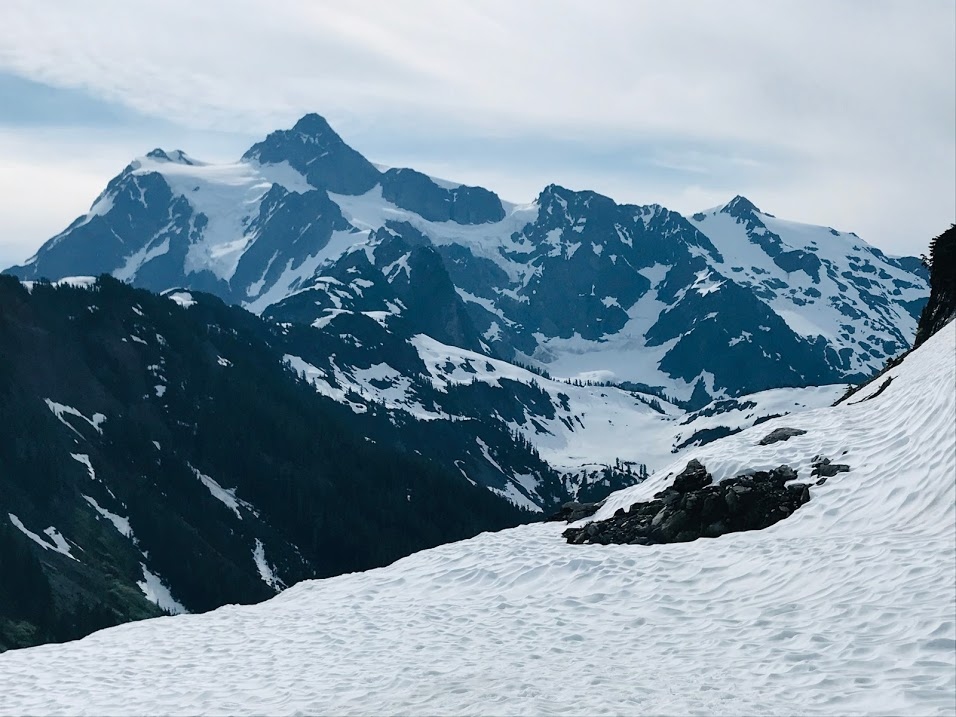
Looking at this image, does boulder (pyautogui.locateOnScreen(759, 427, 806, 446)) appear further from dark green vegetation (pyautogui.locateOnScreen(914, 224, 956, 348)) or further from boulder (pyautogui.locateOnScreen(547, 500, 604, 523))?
dark green vegetation (pyautogui.locateOnScreen(914, 224, 956, 348))

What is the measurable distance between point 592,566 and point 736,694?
9624 mm

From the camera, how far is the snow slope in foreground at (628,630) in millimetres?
16828

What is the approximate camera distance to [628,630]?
20.9m

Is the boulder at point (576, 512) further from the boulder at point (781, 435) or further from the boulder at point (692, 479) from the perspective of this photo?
the boulder at point (781, 435)

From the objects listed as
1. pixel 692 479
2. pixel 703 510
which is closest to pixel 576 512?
pixel 692 479

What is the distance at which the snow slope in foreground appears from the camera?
16828mm

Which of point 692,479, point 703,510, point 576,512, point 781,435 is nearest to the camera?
point 703,510

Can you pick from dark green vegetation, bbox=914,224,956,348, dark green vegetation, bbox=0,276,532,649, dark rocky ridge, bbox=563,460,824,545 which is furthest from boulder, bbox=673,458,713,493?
dark green vegetation, bbox=0,276,532,649

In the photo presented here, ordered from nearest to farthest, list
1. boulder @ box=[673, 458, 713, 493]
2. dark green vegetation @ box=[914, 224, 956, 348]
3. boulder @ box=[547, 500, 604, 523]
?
boulder @ box=[673, 458, 713, 493] → boulder @ box=[547, 500, 604, 523] → dark green vegetation @ box=[914, 224, 956, 348]

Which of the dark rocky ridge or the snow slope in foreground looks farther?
the dark rocky ridge

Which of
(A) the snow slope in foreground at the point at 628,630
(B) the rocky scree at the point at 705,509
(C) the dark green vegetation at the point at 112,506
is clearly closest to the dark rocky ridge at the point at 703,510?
(B) the rocky scree at the point at 705,509

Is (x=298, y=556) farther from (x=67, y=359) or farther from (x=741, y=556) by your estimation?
(x=741, y=556)

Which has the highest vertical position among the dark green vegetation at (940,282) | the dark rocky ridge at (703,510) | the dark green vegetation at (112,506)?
the dark green vegetation at (940,282)

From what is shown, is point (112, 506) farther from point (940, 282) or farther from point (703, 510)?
point (703, 510)
